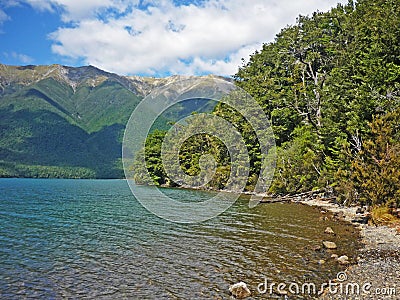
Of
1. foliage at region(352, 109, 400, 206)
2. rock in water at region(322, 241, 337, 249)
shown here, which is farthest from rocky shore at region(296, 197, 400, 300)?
foliage at region(352, 109, 400, 206)

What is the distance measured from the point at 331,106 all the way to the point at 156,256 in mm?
30894

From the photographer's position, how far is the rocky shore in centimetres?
1276

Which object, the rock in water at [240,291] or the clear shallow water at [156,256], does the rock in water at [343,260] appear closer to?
the clear shallow water at [156,256]

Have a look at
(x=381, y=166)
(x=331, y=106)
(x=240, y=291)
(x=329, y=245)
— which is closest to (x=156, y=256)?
(x=240, y=291)

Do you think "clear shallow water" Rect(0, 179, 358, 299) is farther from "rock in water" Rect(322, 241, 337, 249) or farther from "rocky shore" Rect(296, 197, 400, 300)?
"rocky shore" Rect(296, 197, 400, 300)

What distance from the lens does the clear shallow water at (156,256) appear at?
14414 mm

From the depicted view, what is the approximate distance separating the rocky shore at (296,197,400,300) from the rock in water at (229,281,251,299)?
2783 millimetres

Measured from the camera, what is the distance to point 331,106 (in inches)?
1650

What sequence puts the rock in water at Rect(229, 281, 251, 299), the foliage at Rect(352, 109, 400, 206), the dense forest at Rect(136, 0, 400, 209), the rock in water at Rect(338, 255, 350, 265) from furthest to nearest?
1. the dense forest at Rect(136, 0, 400, 209)
2. the foliage at Rect(352, 109, 400, 206)
3. the rock in water at Rect(338, 255, 350, 265)
4. the rock in water at Rect(229, 281, 251, 299)

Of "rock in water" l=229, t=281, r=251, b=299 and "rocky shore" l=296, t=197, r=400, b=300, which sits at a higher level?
"rocky shore" l=296, t=197, r=400, b=300

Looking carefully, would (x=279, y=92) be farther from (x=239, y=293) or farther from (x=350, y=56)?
(x=239, y=293)

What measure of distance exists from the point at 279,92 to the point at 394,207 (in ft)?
128

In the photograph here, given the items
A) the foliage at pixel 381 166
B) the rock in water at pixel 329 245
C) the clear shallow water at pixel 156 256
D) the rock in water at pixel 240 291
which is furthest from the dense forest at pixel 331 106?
the rock in water at pixel 240 291

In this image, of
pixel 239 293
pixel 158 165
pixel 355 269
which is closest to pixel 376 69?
A: pixel 355 269
